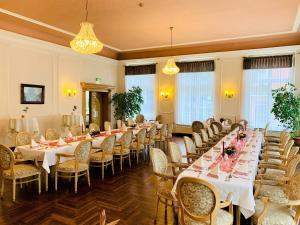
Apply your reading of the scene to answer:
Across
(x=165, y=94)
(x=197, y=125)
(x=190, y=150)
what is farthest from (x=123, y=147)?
→ (x=165, y=94)

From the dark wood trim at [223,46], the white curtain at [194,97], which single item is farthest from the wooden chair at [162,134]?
the dark wood trim at [223,46]

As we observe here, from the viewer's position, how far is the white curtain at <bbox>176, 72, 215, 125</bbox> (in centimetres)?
1033

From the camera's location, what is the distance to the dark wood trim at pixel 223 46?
8680 millimetres

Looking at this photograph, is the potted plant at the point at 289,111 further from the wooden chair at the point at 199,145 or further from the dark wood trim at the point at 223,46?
the wooden chair at the point at 199,145

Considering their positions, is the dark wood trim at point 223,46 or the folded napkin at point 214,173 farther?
the dark wood trim at point 223,46

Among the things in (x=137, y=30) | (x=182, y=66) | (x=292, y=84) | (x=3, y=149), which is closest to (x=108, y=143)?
(x=3, y=149)

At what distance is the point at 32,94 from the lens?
7.74 m

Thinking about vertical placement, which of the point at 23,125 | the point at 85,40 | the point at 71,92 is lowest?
the point at 23,125

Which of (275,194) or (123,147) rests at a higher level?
(123,147)

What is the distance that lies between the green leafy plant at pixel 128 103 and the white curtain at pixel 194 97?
1.86m

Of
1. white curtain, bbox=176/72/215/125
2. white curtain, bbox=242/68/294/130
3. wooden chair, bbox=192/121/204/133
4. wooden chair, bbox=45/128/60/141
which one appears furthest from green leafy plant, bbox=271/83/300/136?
wooden chair, bbox=45/128/60/141

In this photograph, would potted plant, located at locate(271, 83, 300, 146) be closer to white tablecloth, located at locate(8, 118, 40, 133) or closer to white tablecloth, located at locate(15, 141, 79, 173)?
white tablecloth, located at locate(15, 141, 79, 173)

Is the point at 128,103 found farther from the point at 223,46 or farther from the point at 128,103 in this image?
the point at 223,46

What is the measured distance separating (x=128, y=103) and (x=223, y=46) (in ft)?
15.8
